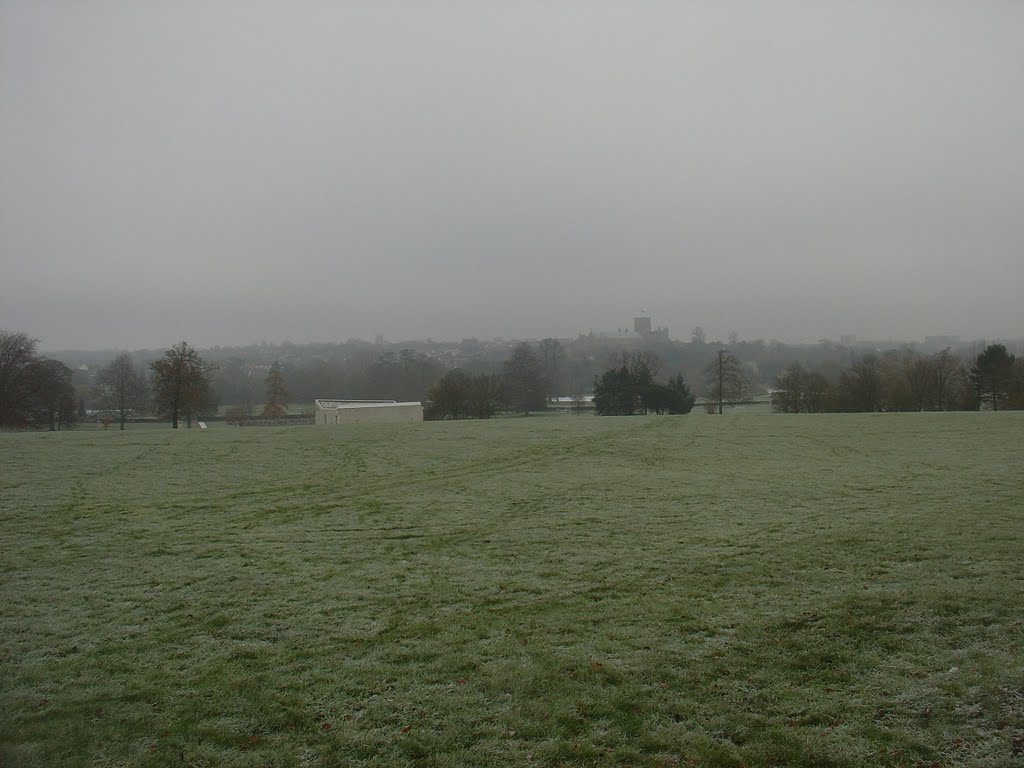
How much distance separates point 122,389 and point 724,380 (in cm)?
4752

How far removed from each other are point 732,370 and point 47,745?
53999mm

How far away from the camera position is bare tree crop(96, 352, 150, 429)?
4688 cm

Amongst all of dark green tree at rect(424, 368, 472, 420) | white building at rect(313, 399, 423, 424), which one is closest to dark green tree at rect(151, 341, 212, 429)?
white building at rect(313, 399, 423, 424)

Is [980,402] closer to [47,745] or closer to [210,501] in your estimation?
[210,501]

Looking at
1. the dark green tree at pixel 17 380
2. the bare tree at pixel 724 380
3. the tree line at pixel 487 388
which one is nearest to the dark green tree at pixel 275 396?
the tree line at pixel 487 388

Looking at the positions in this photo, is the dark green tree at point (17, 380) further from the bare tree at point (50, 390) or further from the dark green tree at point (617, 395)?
the dark green tree at point (617, 395)

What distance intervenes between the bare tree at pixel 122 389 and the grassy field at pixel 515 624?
129 feet

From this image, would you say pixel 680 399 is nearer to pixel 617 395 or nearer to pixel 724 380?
pixel 617 395

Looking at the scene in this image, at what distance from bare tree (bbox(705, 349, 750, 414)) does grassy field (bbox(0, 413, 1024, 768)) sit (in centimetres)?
4041

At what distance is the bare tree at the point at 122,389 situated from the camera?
46.9m

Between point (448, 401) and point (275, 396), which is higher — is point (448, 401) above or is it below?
below

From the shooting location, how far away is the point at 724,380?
2080 inches

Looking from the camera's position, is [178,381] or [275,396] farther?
[275,396]

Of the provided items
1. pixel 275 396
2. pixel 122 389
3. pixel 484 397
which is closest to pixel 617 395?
pixel 484 397
